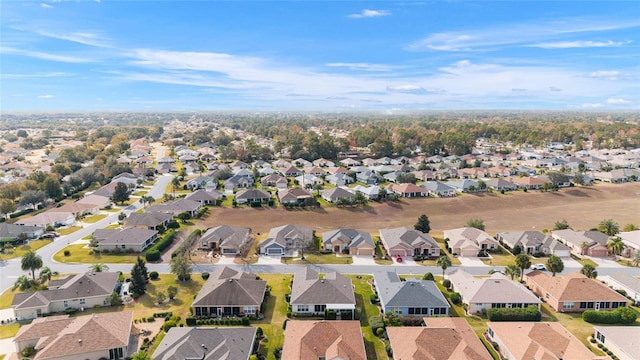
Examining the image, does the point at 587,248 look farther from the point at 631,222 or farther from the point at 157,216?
the point at 157,216

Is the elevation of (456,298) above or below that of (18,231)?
below

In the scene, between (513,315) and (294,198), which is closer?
(513,315)

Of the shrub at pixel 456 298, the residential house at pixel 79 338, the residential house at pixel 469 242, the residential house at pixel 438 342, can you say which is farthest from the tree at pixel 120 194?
the shrub at pixel 456 298

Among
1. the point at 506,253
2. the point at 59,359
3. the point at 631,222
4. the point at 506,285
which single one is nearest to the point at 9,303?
the point at 59,359

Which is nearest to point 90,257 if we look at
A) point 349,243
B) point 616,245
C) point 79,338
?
point 79,338

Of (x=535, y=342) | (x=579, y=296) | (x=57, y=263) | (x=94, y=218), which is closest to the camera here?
(x=535, y=342)

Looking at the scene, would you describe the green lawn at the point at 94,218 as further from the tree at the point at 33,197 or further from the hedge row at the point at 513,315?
the hedge row at the point at 513,315

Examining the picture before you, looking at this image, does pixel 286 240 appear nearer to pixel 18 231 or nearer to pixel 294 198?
pixel 294 198
